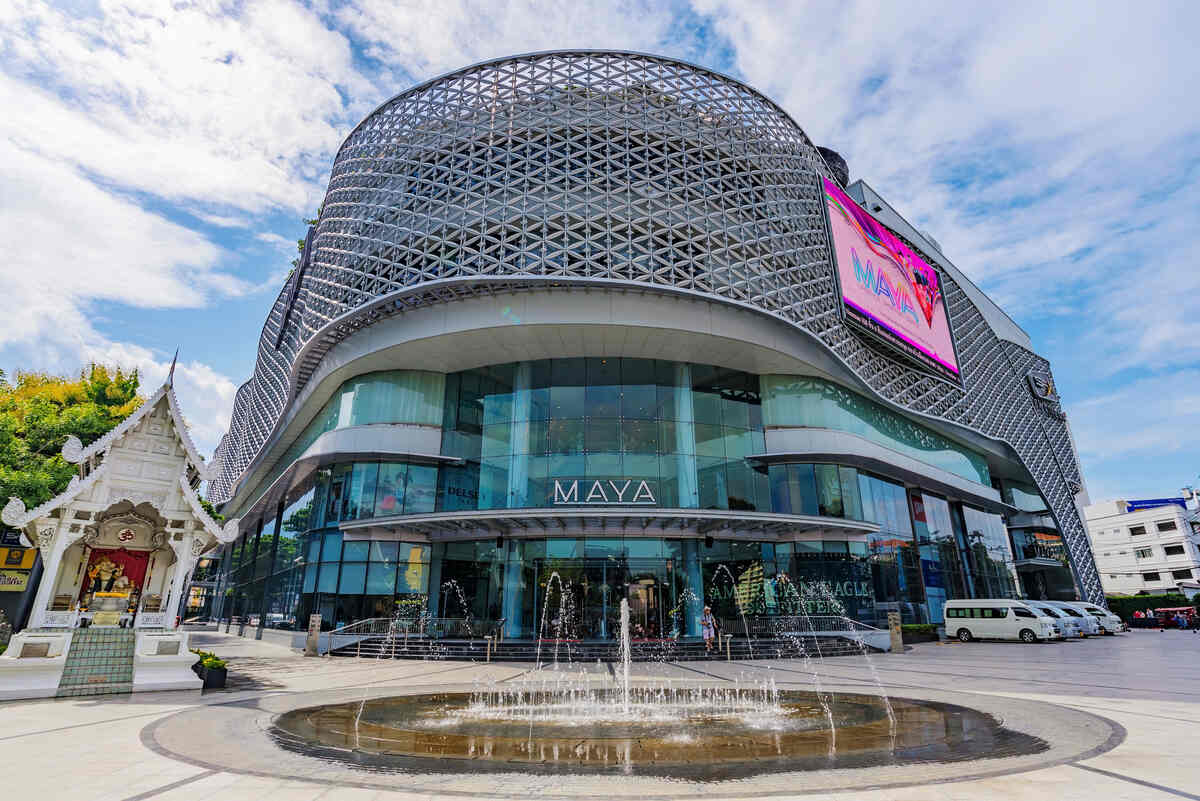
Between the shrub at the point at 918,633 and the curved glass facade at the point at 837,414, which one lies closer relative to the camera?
the shrub at the point at 918,633

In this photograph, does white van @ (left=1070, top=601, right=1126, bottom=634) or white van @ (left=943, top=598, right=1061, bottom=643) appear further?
white van @ (left=1070, top=601, right=1126, bottom=634)

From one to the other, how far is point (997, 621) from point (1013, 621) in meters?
0.70

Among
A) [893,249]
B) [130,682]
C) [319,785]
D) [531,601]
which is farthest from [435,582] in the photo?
[893,249]

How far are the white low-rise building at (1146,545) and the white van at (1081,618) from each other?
166 ft

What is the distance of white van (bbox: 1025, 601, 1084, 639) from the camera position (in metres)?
30.0

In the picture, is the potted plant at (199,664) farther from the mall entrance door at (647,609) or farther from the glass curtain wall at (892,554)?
the glass curtain wall at (892,554)

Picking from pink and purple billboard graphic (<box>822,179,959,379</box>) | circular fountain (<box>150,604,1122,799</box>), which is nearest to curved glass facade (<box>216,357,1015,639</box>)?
pink and purple billboard graphic (<box>822,179,959,379</box>)

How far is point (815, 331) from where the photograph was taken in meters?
29.7

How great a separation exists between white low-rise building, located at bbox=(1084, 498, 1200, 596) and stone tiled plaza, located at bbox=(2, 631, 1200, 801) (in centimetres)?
8036

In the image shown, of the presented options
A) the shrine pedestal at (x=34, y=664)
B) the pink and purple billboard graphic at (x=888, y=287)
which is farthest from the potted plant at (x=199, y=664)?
the pink and purple billboard graphic at (x=888, y=287)

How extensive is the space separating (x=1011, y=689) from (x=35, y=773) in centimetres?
1656

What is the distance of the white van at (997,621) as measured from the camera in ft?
95.0

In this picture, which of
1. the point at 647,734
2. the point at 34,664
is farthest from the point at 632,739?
the point at 34,664

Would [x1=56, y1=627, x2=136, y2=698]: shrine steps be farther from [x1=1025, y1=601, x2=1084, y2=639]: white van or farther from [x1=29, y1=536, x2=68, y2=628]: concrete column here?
[x1=1025, y1=601, x2=1084, y2=639]: white van
